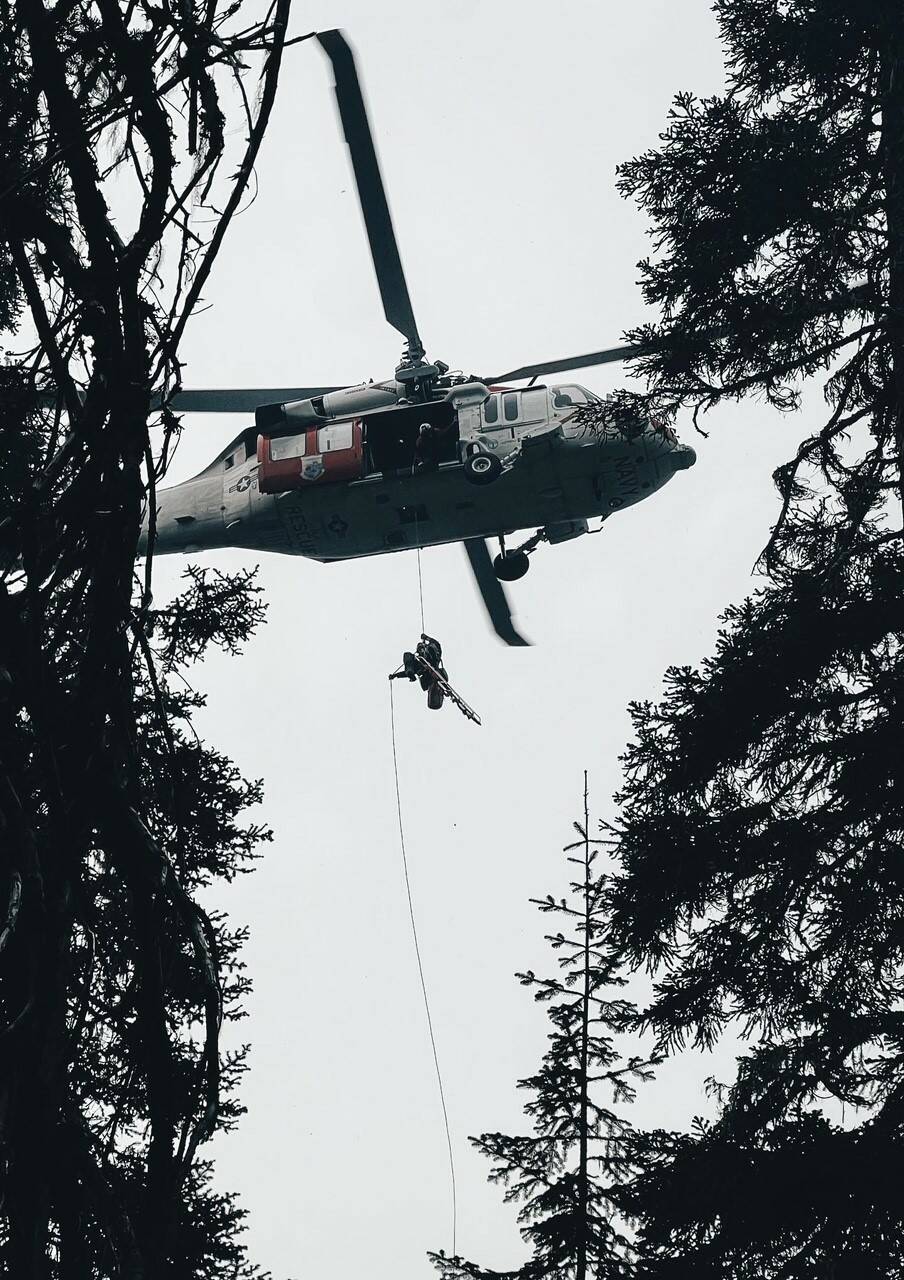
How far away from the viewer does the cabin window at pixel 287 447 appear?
19.5 metres

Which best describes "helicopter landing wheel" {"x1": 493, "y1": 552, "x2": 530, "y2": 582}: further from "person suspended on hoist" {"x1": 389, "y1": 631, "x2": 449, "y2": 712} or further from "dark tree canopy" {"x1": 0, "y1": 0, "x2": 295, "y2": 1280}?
"dark tree canopy" {"x1": 0, "y1": 0, "x2": 295, "y2": 1280}

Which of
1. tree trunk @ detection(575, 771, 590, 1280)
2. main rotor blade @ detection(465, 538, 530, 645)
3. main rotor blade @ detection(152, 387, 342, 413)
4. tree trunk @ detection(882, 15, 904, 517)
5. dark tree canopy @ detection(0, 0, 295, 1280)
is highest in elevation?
main rotor blade @ detection(152, 387, 342, 413)

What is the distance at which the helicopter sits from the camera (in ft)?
61.5

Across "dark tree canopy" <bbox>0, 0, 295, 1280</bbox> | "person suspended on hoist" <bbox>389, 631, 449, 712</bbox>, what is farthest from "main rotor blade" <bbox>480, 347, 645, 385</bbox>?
"dark tree canopy" <bbox>0, 0, 295, 1280</bbox>

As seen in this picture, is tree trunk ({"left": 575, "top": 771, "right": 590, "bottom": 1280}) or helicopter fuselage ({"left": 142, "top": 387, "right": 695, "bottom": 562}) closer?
tree trunk ({"left": 575, "top": 771, "right": 590, "bottom": 1280})

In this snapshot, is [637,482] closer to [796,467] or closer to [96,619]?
[796,467]

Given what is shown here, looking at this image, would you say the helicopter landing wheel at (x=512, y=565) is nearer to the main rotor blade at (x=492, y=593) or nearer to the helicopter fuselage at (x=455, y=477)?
the main rotor blade at (x=492, y=593)

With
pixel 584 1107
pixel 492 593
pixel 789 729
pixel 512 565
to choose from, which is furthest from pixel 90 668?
pixel 492 593

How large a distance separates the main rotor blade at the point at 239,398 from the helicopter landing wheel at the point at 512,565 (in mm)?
3316

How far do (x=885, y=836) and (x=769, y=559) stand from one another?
6.97 ft

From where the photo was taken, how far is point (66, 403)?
1916 mm

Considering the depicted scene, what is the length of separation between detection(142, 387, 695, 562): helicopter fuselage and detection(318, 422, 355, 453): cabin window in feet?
0.04

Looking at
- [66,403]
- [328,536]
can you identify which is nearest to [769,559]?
[66,403]

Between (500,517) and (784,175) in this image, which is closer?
(784,175)
